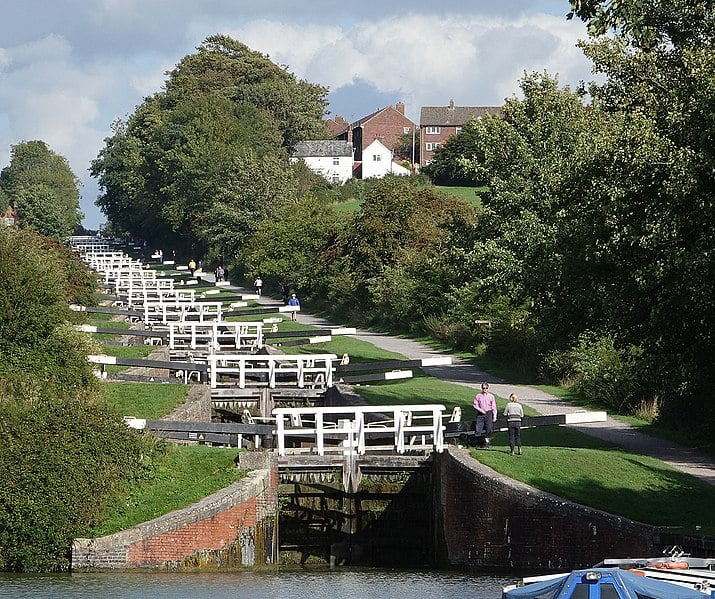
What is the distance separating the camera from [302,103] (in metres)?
134

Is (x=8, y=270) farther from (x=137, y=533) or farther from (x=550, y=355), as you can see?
(x=550, y=355)

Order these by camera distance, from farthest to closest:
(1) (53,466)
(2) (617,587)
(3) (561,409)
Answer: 1. (3) (561,409)
2. (1) (53,466)
3. (2) (617,587)

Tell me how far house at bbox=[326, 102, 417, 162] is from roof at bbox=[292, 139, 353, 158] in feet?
33.6

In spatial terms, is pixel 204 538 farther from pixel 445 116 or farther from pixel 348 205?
pixel 445 116

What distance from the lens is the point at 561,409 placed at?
38.1 metres

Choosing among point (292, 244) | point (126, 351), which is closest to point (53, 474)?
point (126, 351)

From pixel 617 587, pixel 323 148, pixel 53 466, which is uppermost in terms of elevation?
pixel 323 148

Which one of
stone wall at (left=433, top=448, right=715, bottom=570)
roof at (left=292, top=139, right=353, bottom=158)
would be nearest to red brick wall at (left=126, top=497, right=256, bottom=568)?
stone wall at (left=433, top=448, right=715, bottom=570)

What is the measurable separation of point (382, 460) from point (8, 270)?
39.4 feet

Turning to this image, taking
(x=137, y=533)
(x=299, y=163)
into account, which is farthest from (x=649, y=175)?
(x=299, y=163)

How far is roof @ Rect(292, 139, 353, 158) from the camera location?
15662 centimetres

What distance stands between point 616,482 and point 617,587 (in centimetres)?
1196

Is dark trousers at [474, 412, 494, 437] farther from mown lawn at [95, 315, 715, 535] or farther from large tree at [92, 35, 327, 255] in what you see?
large tree at [92, 35, 327, 255]

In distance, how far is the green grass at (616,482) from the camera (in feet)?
84.4
